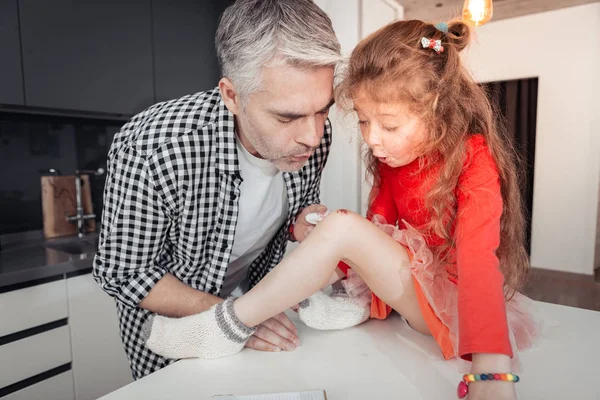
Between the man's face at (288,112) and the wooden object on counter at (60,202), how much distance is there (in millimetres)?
1448

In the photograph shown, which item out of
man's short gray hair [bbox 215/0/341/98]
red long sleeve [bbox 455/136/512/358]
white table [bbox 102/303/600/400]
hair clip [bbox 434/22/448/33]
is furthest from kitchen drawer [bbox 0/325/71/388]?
hair clip [bbox 434/22/448/33]

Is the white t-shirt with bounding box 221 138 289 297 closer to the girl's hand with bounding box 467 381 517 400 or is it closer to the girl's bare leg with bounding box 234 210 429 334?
the girl's bare leg with bounding box 234 210 429 334

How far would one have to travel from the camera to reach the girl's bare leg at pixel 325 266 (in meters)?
0.81

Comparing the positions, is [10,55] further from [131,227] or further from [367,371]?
[367,371]

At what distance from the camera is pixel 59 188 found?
6.64ft

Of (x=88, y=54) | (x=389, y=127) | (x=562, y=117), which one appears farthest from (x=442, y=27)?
(x=562, y=117)

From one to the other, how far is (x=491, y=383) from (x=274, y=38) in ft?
2.42

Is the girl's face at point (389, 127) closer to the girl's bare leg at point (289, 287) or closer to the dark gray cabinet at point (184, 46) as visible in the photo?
the girl's bare leg at point (289, 287)

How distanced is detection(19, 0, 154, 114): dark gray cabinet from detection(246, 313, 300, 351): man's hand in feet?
4.80

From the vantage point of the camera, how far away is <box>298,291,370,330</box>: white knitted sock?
0.89m

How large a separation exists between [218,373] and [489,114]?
0.81 meters

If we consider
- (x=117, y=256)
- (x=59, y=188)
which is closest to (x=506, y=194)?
(x=117, y=256)

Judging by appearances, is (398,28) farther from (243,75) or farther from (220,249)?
(220,249)

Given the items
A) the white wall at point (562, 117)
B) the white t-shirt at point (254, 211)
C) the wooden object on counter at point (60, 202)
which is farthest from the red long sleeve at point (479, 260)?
the white wall at point (562, 117)
